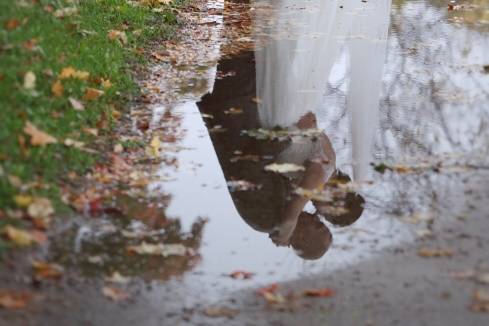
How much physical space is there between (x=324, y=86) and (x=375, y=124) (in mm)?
1282

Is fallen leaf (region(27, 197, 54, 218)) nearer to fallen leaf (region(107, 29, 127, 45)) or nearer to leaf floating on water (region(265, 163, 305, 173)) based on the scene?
leaf floating on water (region(265, 163, 305, 173))

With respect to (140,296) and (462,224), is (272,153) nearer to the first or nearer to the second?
(462,224)

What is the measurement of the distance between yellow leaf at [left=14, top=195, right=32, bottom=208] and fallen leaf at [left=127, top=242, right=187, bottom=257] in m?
0.68

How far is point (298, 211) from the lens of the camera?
216 inches

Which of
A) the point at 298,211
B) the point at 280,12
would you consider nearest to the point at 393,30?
the point at 280,12

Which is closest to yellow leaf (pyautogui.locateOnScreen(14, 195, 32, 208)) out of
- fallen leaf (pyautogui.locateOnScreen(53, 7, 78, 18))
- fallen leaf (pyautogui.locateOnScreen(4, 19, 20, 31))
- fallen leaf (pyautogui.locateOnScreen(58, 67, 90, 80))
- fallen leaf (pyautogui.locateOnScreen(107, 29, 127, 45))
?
fallen leaf (pyautogui.locateOnScreen(58, 67, 90, 80))

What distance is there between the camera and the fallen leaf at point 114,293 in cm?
423

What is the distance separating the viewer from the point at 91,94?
6824 millimetres

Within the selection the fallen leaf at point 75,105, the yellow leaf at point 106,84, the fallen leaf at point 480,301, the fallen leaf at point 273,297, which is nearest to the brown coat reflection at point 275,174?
the fallen leaf at point 273,297

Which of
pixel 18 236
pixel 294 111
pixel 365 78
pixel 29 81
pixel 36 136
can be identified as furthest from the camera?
pixel 365 78

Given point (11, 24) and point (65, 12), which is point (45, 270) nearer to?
point (11, 24)

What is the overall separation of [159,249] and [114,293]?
24.4 inches

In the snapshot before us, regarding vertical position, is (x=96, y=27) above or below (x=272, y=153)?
above

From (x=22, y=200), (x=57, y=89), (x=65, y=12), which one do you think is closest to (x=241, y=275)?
(x=22, y=200)
